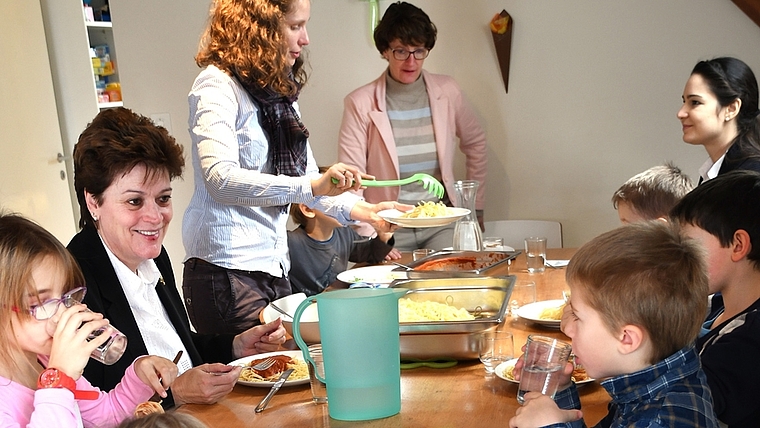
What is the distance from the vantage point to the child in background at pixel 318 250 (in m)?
3.01

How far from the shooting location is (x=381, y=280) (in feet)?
8.38

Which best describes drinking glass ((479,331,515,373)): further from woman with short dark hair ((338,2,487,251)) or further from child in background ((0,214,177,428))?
woman with short dark hair ((338,2,487,251))

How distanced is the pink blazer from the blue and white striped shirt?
1353 millimetres

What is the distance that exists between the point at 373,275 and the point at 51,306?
1.40 metres

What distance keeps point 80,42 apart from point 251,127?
283cm

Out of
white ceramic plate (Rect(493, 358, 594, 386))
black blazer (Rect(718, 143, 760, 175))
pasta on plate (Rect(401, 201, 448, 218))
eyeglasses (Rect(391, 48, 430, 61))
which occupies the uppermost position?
eyeglasses (Rect(391, 48, 430, 61))

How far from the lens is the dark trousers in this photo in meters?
2.37

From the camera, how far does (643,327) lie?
4.01 ft

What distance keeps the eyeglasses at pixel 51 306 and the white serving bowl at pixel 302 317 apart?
575 mm

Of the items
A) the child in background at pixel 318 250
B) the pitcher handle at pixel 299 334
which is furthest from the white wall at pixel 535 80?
the pitcher handle at pixel 299 334

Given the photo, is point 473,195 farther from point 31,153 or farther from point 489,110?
point 31,153

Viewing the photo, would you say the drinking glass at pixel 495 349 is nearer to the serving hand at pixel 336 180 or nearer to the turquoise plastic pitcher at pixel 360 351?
the turquoise plastic pitcher at pixel 360 351

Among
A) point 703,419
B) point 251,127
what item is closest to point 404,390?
point 703,419

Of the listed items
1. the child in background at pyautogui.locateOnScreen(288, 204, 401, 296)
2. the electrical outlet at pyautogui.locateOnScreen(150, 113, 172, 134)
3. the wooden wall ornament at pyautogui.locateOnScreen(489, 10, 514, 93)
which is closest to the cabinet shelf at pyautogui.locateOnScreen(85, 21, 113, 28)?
the electrical outlet at pyautogui.locateOnScreen(150, 113, 172, 134)
